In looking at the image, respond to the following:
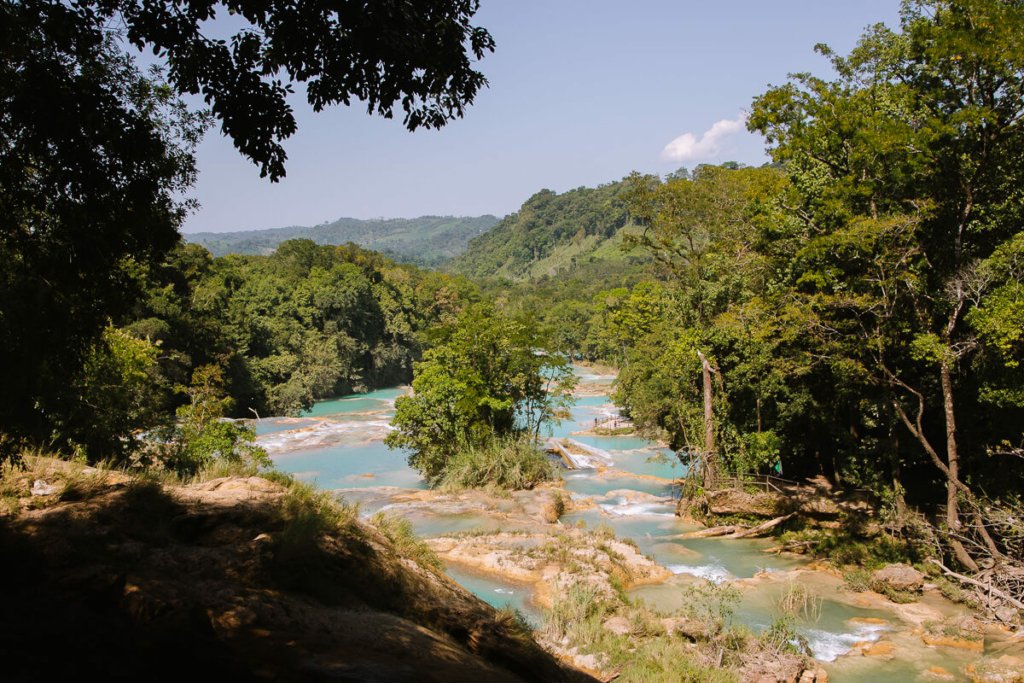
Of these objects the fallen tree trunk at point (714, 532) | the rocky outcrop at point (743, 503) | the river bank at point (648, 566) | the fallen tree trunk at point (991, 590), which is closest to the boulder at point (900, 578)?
the river bank at point (648, 566)

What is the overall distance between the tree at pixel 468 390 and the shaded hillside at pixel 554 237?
93.2 meters

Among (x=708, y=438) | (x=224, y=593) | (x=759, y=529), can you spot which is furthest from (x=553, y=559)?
(x=224, y=593)

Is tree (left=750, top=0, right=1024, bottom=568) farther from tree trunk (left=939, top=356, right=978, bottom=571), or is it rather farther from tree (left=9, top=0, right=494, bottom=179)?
tree (left=9, top=0, right=494, bottom=179)

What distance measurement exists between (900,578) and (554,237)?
148 m

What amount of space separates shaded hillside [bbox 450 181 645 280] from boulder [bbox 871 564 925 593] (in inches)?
4001

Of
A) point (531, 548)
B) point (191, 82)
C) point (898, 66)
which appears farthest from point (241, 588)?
point (898, 66)

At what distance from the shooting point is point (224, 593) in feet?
16.9

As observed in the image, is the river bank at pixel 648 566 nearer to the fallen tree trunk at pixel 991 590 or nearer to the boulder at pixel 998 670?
the boulder at pixel 998 670

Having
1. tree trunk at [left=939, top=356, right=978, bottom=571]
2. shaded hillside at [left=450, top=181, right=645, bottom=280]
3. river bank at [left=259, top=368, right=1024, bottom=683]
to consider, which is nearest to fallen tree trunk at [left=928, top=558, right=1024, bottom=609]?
tree trunk at [left=939, top=356, right=978, bottom=571]

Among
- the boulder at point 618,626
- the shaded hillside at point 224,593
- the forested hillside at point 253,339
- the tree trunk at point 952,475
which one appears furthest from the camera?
the forested hillside at point 253,339

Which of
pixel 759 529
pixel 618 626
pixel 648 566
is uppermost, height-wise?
pixel 618 626

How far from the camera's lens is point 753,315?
698 inches

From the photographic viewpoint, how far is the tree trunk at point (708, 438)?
19.9 meters

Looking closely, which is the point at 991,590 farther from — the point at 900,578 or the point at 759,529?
the point at 759,529
